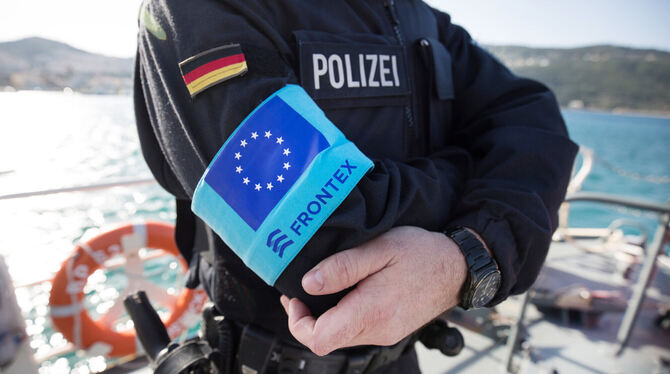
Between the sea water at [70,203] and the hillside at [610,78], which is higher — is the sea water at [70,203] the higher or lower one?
the higher one

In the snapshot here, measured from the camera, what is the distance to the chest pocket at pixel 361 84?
0.57 m

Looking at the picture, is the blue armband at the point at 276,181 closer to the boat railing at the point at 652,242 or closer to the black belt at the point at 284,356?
the black belt at the point at 284,356

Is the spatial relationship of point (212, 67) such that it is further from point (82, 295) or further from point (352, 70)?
point (82, 295)

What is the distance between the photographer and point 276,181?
1.44 ft

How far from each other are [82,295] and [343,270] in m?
1.98

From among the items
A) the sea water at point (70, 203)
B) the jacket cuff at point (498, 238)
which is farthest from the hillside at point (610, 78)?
the jacket cuff at point (498, 238)

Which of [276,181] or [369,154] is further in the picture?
[369,154]

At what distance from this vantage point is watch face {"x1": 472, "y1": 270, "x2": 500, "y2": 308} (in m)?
0.52

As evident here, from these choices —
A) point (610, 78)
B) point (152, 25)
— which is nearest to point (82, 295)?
point (152, 25)

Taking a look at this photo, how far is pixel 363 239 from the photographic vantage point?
44 cm

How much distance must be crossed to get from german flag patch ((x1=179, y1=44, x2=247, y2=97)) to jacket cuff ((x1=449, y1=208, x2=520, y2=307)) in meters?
0.41

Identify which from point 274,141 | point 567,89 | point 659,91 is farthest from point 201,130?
point 659,91

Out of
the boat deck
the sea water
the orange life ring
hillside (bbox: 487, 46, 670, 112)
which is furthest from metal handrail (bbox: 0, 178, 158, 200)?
hillside (bbox: 487, 46, 670, 112)

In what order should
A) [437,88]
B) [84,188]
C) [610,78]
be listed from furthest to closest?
[610,78]
[84,188]
[437,88]
